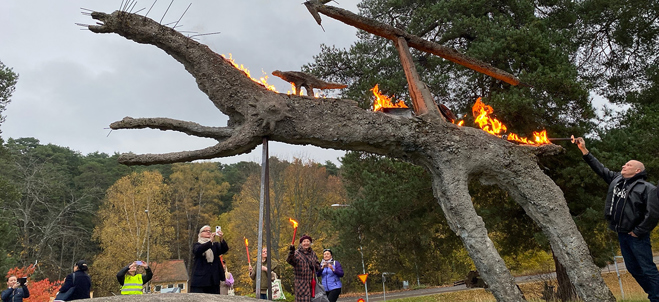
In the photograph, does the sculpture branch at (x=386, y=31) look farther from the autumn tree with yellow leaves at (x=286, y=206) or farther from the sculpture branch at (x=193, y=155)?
the autumn tree with yellow leaves at (x=286, y=206)

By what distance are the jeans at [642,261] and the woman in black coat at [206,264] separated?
4430 millimetres

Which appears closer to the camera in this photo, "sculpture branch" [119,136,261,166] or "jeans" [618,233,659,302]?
"jeans" [618,233,659,302]

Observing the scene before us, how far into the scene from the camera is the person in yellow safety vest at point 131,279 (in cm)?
598

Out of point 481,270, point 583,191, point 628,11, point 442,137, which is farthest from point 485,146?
point 628,11

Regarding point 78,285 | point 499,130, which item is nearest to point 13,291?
point 78,285

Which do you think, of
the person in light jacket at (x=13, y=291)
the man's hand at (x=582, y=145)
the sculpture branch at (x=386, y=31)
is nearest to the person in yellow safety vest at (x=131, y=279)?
the person in light jacket at (x=13, y=291)

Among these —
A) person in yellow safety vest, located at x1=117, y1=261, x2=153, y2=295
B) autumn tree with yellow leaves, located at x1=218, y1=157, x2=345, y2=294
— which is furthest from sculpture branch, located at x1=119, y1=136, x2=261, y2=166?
autumn tree with yellow leaves, located at x1=218, y1=157, x2=345, y2=294

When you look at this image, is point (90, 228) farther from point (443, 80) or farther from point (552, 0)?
point (552, 0)

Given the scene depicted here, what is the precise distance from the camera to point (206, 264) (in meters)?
4.98

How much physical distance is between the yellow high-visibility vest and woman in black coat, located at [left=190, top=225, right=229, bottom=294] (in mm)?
1735

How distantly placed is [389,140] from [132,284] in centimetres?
437

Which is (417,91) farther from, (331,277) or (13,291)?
(13,291)

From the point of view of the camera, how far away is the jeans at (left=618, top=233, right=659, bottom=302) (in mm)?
4078

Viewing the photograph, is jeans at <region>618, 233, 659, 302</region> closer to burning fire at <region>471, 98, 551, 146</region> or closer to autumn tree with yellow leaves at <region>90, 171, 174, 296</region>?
burning fire at <region>471, 98, 551, 146</region>
